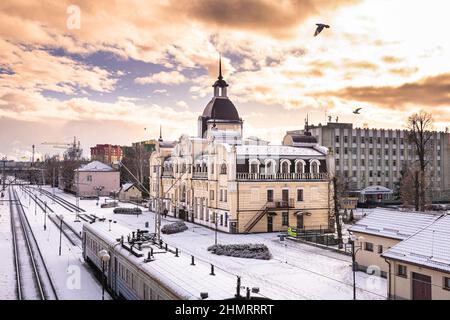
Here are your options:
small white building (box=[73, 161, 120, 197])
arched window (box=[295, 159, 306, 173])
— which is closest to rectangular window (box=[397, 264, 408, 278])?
arched window (box=[295, 159, 306, 173])

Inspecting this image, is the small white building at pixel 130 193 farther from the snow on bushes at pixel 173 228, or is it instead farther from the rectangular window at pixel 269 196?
the rectangular window at pixel 269 196

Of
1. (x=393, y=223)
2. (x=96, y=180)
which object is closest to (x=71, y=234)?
(x=393, y=223)

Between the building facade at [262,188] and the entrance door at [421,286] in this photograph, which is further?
the building facade at [262,188]

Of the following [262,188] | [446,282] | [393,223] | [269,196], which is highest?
[262,188]

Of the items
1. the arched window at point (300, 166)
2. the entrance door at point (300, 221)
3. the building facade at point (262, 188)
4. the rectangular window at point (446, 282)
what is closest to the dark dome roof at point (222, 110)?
the building facade at point (262, 188)

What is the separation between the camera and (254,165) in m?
45.8

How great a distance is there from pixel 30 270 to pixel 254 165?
24012 millimetres

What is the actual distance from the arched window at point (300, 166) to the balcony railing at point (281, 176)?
23.8 inches

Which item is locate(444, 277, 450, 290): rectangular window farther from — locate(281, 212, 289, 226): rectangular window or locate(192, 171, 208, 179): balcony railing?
locate(192, 171, 208, 179): balcony railing

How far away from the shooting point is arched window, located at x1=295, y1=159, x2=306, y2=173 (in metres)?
47.7

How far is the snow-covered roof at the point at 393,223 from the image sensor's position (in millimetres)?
24969

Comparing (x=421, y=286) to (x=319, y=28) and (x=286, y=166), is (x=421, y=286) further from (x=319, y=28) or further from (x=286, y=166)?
(x=286, y=166)

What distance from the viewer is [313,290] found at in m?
23.1
